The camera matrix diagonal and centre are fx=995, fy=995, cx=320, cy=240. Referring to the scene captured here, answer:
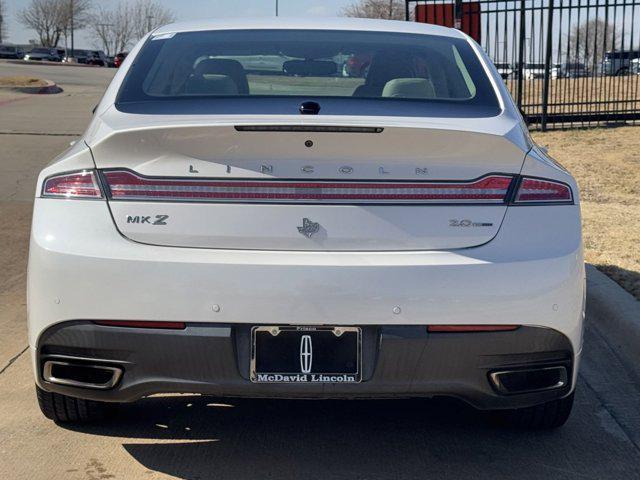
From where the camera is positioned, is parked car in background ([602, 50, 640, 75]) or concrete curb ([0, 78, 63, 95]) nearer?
parked car in background ([602, 50, 640, 75])

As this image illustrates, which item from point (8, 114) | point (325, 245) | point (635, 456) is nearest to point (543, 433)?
point (635, 456)

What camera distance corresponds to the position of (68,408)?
13.1ft

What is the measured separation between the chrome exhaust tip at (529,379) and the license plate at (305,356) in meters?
0.51

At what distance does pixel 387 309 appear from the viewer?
3332mm

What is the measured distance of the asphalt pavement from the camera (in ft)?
12.4

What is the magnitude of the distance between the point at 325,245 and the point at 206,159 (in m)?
0.50

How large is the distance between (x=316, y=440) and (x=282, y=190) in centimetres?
122

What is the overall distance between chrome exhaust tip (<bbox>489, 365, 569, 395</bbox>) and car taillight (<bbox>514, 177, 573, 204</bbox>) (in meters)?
0.60

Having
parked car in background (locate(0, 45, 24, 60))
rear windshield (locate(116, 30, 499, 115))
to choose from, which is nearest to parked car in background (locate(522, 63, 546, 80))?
rear windshield (locate(116, 30, 499, 115))

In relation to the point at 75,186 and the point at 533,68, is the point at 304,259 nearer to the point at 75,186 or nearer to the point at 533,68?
the point at 75,186

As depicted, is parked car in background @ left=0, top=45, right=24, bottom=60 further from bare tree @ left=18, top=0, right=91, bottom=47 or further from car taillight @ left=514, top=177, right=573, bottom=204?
car taillight @ left=514, top=177, right=573, bottom=204

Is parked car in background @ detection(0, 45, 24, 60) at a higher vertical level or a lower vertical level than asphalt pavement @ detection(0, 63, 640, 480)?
lower

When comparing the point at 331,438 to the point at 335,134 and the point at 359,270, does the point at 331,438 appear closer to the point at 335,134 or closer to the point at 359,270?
the point at 359,270

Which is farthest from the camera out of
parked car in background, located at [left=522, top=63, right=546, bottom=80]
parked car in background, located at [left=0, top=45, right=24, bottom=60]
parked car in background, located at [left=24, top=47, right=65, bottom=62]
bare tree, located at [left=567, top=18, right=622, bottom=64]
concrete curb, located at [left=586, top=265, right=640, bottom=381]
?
parked car in background, located at [left=0, top=45, right=24, bottom=60]
